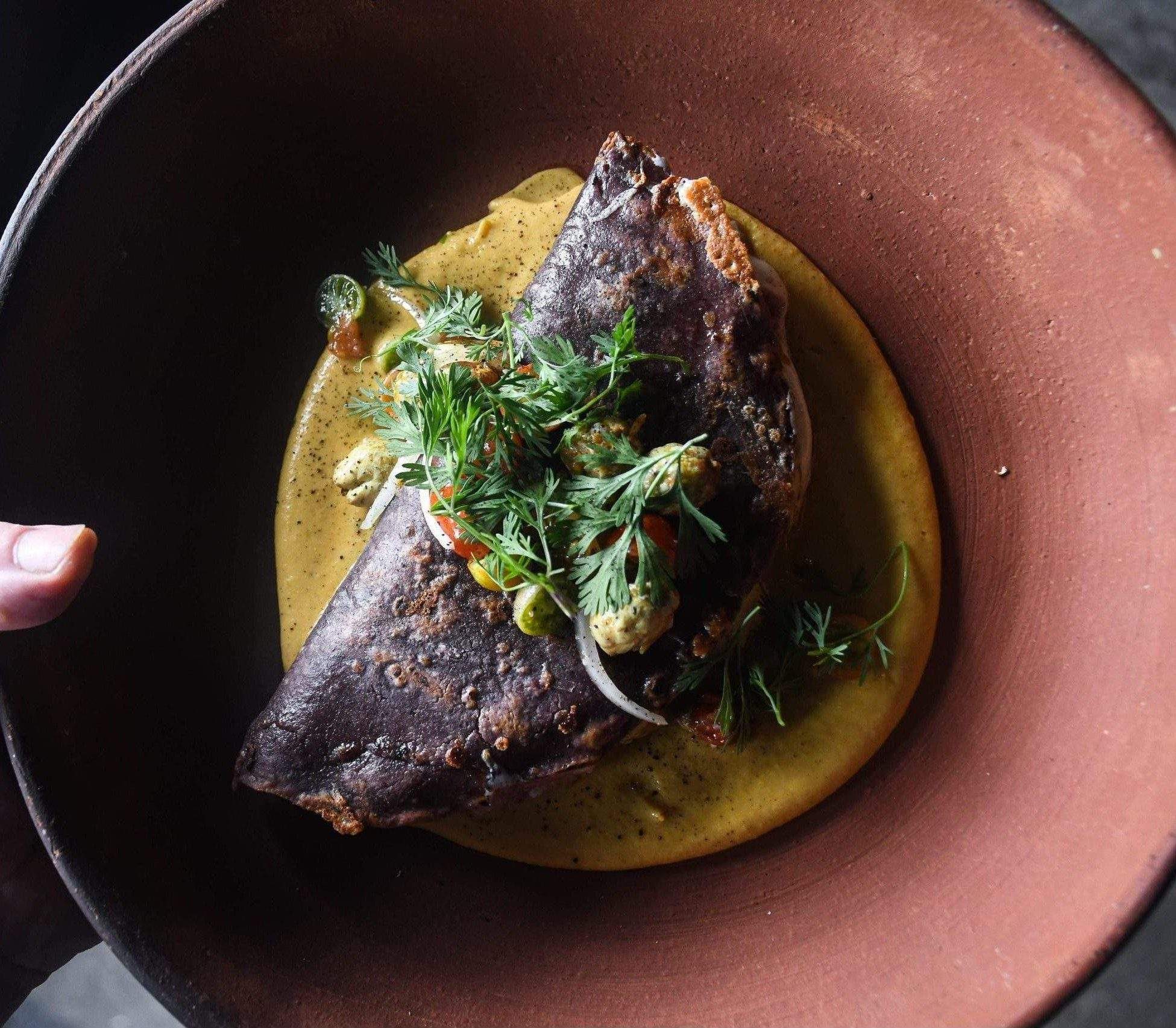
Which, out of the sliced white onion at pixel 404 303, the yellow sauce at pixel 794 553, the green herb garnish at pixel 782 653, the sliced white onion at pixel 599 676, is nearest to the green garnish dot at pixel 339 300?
the sliced white onion at pixel 404 303

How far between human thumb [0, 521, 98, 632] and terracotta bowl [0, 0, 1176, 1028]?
209 mm

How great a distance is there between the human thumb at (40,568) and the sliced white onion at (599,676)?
126cm

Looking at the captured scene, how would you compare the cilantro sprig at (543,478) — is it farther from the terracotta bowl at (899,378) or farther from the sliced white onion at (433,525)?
the terracotta bowl at (899,378)

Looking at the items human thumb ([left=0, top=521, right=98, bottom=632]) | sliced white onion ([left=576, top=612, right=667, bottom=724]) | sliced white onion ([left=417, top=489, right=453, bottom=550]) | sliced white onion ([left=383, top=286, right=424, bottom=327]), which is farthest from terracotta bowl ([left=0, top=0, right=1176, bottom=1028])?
sliced white onion ([left=417, top=489, right=453, bottom=550])

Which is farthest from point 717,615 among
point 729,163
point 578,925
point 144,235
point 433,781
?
point 144,235

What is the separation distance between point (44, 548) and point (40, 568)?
0.17 feet

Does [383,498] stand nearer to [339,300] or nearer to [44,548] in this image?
[339,300]

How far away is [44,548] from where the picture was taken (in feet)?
7.32

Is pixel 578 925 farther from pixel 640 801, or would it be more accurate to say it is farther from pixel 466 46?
pixel 466 46

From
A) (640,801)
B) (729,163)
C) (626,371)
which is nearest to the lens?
(626,371)

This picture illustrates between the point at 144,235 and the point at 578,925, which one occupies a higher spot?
the point at 144,235

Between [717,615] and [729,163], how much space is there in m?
1.44

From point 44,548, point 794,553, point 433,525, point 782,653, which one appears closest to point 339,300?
point 433,525

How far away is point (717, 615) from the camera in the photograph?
225 cm
